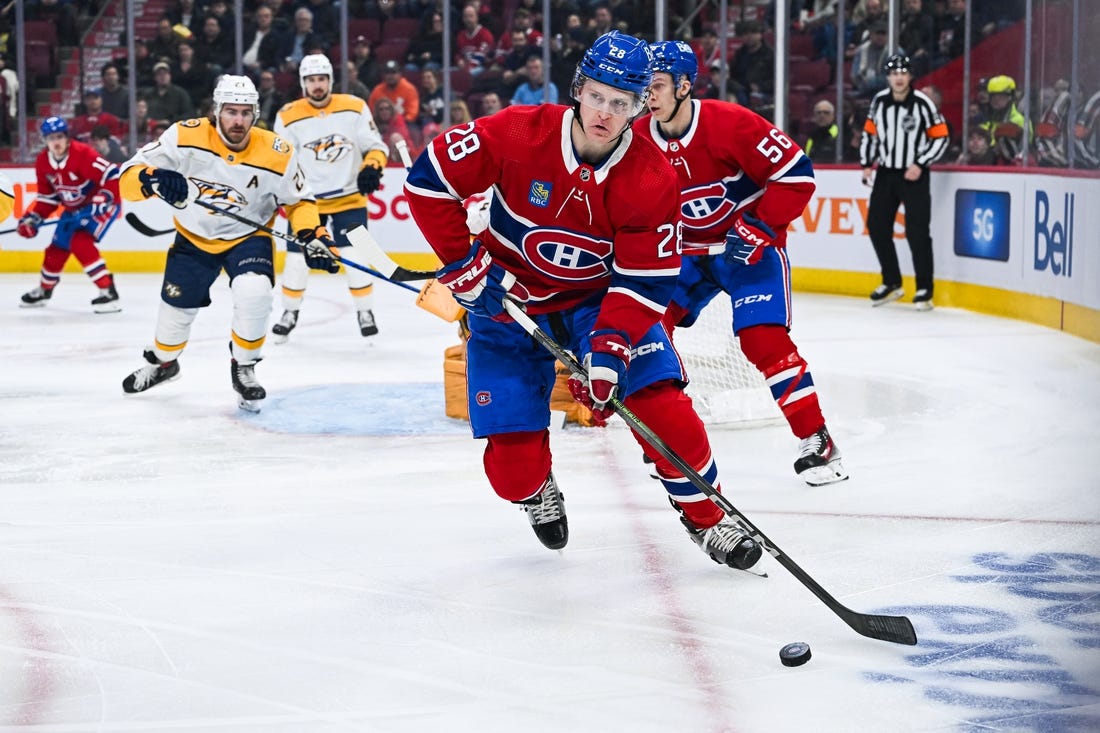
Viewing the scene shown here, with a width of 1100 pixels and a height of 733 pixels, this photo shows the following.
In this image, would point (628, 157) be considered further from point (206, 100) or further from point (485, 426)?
point (206, 100)

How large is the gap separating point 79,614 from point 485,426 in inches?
32.8

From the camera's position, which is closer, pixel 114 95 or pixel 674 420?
pixel 674 420

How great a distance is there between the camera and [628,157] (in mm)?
2680

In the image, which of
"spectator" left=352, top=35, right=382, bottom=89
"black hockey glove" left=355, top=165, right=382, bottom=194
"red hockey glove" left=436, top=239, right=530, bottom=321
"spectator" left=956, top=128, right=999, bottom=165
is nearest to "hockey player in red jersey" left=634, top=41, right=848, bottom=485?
"red hockey glove" left=436, top=239, right=530, bottom=321

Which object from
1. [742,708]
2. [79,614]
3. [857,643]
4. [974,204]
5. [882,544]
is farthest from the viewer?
[974,204]

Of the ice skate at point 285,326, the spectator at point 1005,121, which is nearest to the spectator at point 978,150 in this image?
the spectator at point 1005,121

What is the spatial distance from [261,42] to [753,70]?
3.18m

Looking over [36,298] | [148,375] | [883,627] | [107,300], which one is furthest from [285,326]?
[883,627]

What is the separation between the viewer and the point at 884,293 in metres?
7.50

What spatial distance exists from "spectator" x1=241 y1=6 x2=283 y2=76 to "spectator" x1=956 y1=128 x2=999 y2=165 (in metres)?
4.46

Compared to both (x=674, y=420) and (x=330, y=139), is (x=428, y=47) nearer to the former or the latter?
(x=330, y=139)

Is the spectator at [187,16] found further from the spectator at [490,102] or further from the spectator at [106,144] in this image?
the spectator at [490,102]

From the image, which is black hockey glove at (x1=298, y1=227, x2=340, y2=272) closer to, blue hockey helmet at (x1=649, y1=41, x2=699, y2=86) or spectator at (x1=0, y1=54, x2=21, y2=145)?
blue hockey helmet at (x1=649, y1=41, x2=699, y2=86)

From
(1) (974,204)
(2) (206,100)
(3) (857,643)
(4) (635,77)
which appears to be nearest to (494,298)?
(4) (635,77)
